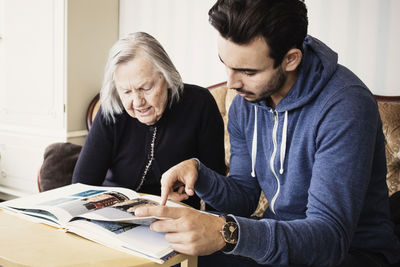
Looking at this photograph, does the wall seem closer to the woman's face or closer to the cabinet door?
the cabinet door

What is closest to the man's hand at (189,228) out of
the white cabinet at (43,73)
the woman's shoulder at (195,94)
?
the woman's shoulder at (195,94)

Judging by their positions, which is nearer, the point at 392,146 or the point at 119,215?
the point at 119,215

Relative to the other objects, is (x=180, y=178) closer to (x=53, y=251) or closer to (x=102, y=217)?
(x=102, y=217)

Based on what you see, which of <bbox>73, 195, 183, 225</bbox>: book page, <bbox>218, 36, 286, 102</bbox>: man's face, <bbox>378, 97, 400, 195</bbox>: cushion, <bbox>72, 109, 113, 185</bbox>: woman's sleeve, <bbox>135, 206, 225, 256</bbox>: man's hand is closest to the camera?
<bbox>135, 206, 225, 256</bbox>: man's hand

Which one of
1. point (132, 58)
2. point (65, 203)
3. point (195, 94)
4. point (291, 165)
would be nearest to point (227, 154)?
point (195, 94)

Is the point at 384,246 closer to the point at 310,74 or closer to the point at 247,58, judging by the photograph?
the point at 310,74

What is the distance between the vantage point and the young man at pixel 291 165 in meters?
0.79

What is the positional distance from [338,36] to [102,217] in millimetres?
1881

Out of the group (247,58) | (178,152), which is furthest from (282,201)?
(178,152)

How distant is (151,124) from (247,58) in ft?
2.26

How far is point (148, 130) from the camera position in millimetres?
1589

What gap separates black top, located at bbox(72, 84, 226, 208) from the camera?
1.57 m

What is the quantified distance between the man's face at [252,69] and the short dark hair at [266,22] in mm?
15

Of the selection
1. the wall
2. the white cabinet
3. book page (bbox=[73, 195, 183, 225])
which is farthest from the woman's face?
the white cabinet
